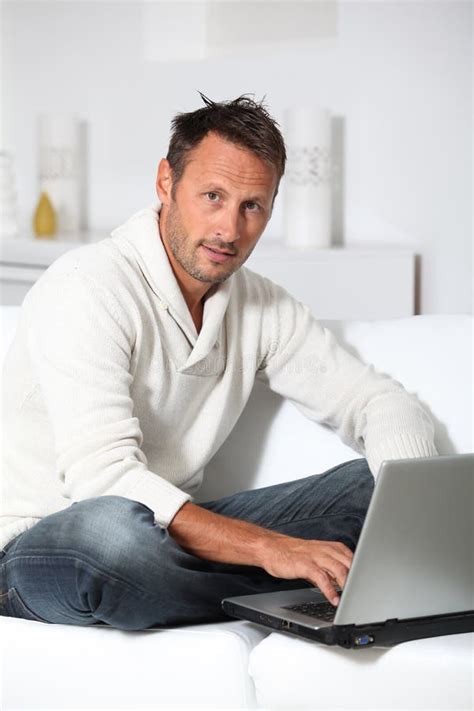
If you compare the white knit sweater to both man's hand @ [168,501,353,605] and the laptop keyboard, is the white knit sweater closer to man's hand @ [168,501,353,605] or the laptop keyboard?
man's hand @ [168,501,353,605]

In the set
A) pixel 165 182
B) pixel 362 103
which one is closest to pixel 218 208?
pixel 165 182

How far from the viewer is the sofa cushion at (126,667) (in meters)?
1.61

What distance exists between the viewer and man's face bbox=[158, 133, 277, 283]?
1.96 m

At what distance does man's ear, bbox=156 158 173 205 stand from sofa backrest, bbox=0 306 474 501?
0.37m

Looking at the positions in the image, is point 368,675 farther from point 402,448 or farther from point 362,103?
point 362,103

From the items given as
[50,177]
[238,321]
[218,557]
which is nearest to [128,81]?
[50,177]

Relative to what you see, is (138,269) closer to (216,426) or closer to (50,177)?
(216,426)

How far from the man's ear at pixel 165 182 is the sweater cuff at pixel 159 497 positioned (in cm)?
58

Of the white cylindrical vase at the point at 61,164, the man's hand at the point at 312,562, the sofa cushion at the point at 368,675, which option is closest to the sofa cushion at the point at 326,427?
the man's hand at the point at 312,562

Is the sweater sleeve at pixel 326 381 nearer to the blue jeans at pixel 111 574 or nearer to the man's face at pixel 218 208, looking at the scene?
the man's face at pixel 218 208

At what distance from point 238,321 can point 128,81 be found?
2.48 meters

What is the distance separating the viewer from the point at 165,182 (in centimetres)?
208

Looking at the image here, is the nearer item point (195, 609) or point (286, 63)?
point (195, 609)

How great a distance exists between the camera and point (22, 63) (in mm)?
4676
